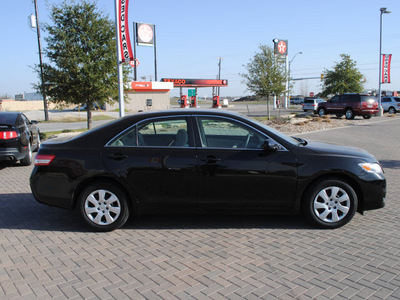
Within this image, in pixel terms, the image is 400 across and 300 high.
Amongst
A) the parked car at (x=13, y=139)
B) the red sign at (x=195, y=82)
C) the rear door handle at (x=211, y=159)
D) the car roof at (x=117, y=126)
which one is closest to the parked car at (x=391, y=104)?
the red sign at (x=195, y=82)

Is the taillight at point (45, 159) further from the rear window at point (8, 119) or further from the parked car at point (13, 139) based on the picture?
the rear window at point (8, 119)

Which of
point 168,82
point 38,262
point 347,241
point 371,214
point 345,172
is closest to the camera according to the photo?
point 38,262

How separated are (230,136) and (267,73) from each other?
19.6 m

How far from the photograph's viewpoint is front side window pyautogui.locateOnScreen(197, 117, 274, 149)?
4.82 metres

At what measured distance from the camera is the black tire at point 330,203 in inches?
186

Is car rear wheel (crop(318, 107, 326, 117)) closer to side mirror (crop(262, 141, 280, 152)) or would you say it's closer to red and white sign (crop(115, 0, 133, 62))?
red and white sign (crop(115, 0, 133, 62))

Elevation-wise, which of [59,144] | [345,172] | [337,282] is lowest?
[337,282]

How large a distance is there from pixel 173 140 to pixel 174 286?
6.74 feet

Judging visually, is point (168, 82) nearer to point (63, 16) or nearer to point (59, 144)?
point (63, 16)

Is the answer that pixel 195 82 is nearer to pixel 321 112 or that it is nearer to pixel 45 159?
pixel 321 112

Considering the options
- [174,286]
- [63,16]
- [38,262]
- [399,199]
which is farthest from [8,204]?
[63,16]

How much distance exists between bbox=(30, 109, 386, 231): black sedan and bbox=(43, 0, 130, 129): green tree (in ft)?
35.9

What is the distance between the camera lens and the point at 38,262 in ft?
13.0

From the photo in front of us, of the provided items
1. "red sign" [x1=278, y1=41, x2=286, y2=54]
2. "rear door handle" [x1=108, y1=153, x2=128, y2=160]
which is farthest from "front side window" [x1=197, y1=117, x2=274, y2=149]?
"red sign" [x1=278, y1=41, x2=286, y2=54]
